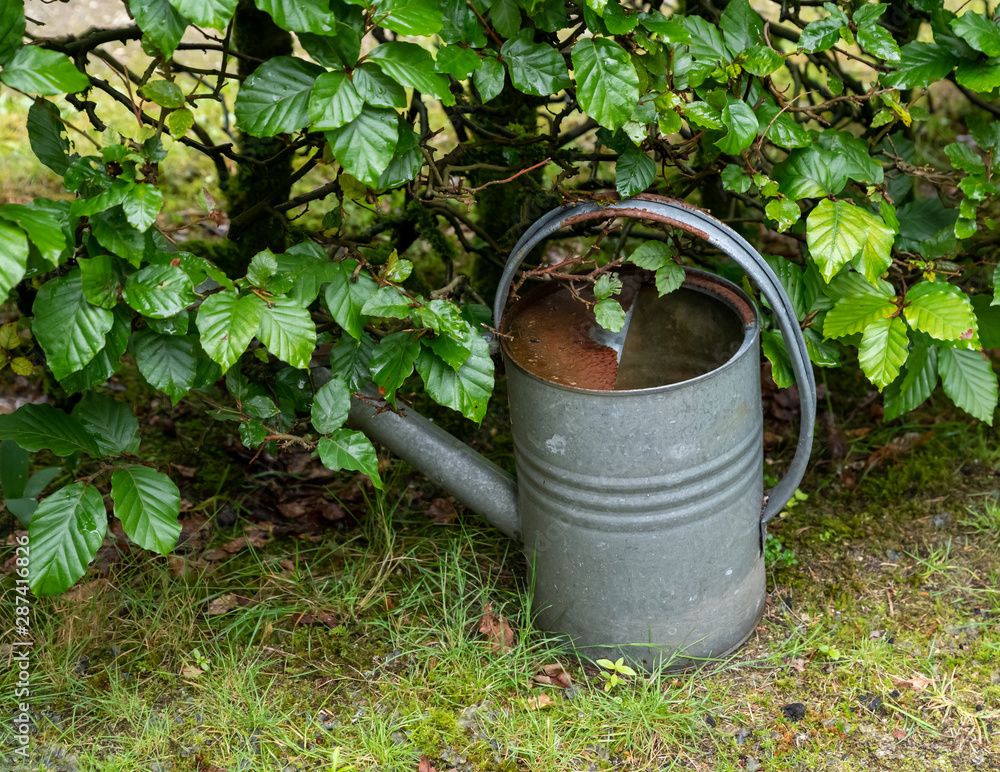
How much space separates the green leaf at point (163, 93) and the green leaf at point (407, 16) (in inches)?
14.0

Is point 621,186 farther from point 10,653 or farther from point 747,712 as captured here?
point 10,653

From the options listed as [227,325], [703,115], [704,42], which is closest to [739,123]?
[703,115]

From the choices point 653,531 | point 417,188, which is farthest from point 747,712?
point 417,188

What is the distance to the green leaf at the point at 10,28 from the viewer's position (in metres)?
1.23

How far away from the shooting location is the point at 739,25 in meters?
1.69

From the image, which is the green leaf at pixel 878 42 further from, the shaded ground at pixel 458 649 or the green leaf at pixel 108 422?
the green leaf at pixel 108 422

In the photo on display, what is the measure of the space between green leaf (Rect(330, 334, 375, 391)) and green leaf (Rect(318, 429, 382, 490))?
118mm

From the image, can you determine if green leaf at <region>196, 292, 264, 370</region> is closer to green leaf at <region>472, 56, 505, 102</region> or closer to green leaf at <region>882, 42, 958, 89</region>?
green leaf at <region>472, 56, 505, 102</region>

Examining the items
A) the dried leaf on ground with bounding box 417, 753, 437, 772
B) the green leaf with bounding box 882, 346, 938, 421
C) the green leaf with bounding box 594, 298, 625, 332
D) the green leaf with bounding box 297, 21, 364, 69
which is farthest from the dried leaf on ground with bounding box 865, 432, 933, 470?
the green leaf with bounding box 297, 21, 364, 69

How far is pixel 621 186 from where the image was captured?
1.70 metres

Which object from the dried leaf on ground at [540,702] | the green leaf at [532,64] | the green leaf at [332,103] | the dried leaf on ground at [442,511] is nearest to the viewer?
the green leaf at [332,103]

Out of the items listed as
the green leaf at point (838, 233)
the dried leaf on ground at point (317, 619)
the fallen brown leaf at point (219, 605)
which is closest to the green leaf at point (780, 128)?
the green leaf at point (838, 233)

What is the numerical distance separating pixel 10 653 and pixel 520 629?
1145mm

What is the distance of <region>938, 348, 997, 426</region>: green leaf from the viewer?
2.00 m
